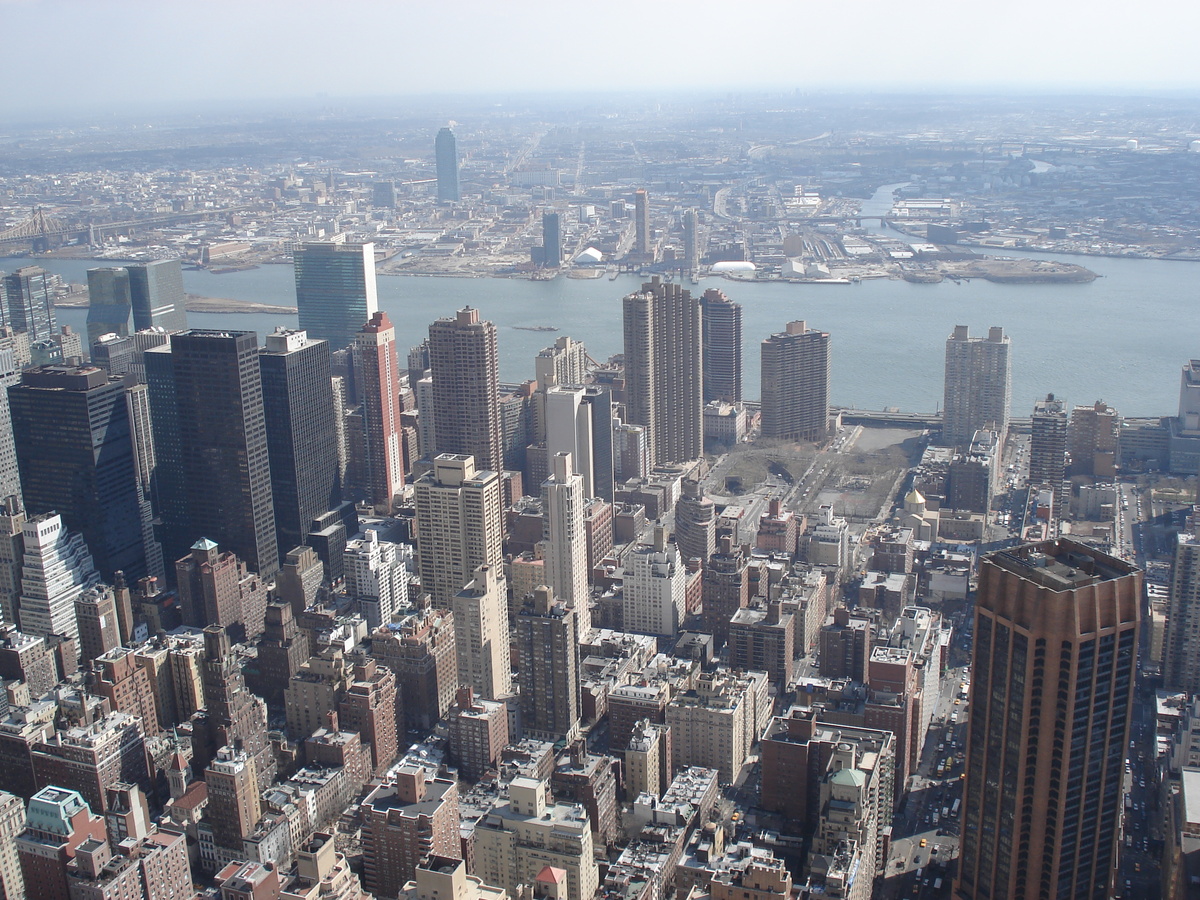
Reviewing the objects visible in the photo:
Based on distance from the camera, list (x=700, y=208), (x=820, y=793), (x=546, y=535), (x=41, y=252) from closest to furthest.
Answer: (x=820, y=793)
(x=546, y=535)
(x=41, y=252)
(x=700, y=208)

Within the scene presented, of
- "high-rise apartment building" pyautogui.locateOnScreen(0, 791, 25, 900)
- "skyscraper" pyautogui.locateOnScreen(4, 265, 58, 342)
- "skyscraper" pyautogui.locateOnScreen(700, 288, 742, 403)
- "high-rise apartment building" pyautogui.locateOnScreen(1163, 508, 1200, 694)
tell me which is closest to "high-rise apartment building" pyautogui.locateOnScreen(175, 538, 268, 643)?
"high-rise apartment building" pyautogui.locateOnScreen(0, 791, 25, 900)

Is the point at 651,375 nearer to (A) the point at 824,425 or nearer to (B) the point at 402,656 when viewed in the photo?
(A) the point at 824,425

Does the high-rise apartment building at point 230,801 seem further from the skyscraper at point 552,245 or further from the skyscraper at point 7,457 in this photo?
the skyscraper at point 552,245

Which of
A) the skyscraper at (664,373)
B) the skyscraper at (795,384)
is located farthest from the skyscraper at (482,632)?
the skyscraper at (795,384)

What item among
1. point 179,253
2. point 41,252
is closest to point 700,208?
point 179,253

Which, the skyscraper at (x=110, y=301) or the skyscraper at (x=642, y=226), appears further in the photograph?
the skyscraper at (x=642, y=226)

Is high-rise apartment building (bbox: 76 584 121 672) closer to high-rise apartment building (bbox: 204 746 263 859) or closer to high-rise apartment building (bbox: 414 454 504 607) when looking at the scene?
high-rise apartment building (bbox: 414 454 504 607)

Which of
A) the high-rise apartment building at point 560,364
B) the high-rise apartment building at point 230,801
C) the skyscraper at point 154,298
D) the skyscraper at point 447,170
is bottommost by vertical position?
the high-rise apartment building at point 230,801
